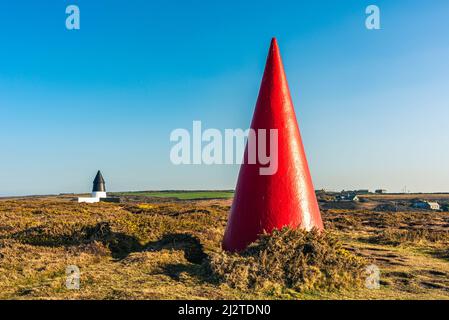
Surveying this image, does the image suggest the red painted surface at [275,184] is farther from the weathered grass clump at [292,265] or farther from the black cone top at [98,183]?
the black cone top at [98,183]

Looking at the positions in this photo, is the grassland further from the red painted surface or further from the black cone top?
the black cone top

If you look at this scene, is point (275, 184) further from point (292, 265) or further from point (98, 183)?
point (98, 183)

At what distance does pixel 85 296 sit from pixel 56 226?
23.9ft

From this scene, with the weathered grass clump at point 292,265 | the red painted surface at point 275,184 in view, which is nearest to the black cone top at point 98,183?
the red painted surface at point 275,184

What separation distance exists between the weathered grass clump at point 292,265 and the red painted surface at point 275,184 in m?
0.46

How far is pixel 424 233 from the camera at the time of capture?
13695 mm

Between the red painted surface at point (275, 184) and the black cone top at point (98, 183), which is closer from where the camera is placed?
the red painted surface at point (275, 184)

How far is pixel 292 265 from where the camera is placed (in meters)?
6.45

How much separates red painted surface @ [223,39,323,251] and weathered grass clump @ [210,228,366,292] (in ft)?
1.50

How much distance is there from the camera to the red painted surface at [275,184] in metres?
7.60

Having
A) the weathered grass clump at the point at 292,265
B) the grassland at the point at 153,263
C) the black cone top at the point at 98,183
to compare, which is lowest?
the grassland at the point at 153,263
